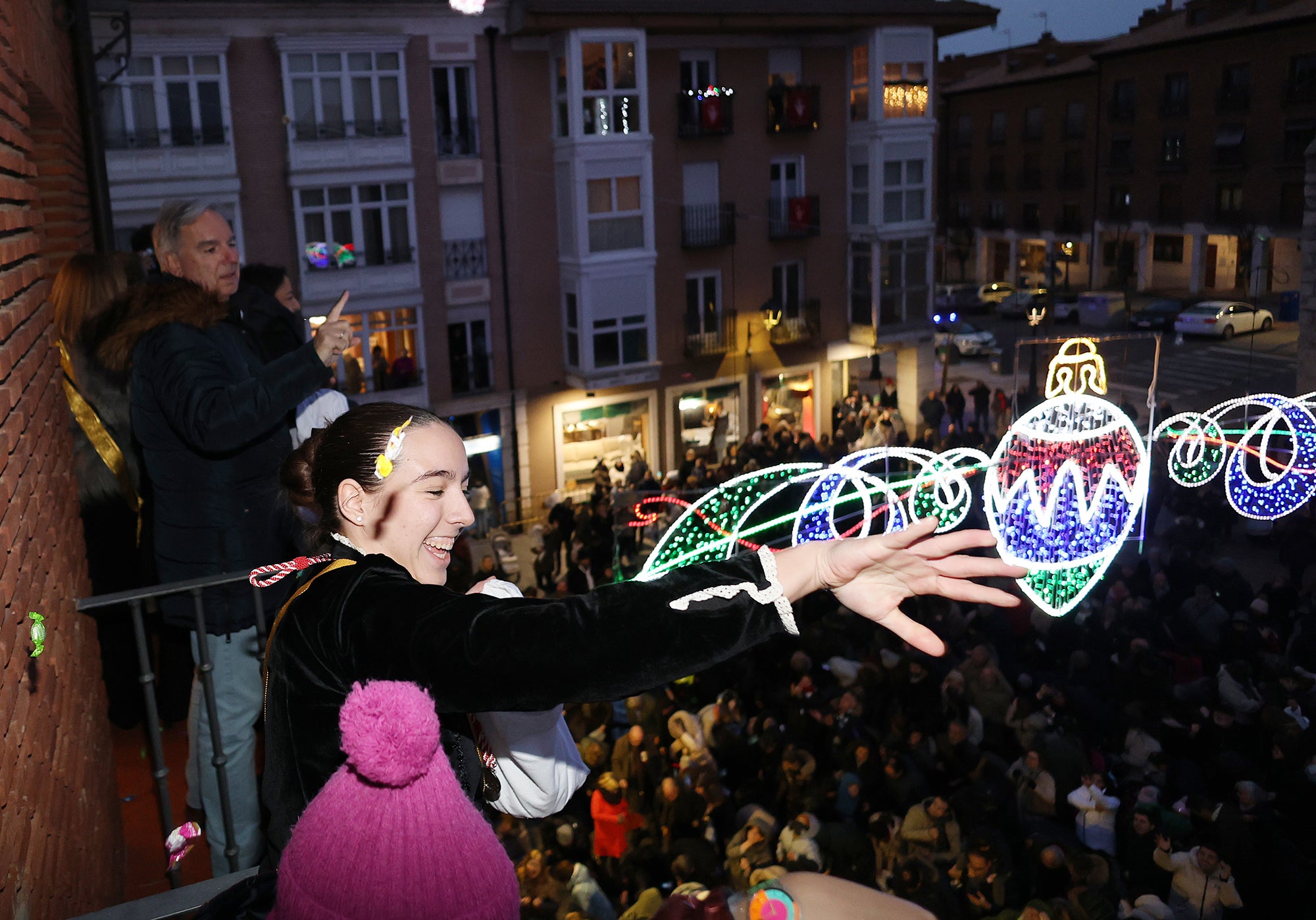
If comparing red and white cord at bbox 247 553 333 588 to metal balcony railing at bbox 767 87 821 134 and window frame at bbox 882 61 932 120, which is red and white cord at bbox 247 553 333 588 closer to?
metal balcony railing at bbox 767 87 821 134

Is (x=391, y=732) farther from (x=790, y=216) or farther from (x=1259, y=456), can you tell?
(x=790, y=216)

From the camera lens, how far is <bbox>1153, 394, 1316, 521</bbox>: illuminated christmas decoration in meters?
9.30

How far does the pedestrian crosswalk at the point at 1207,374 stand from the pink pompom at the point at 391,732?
57.3ft

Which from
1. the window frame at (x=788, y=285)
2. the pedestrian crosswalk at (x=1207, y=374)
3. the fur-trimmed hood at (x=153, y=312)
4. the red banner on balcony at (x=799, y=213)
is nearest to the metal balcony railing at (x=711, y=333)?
the window frame at (x=788, y=285)

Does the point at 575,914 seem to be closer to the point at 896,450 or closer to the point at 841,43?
the point at 896,450

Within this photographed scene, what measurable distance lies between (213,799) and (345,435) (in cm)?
205

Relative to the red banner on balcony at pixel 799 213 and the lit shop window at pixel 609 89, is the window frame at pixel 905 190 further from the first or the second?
the lit shop window at pixel 609 89

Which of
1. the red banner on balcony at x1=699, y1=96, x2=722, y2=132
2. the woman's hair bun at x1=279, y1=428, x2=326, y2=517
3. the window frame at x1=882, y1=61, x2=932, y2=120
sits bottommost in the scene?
the woman's hair bun at x1=279, y1=428, x2=326, y2=517

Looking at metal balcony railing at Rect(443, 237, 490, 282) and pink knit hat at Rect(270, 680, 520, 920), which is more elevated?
metal balcony railing at Rect(443, 237, 490, 282)

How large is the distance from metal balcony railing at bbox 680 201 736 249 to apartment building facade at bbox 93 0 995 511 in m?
0.04

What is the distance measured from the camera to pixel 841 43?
21.8 meters

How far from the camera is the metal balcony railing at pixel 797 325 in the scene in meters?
21.9

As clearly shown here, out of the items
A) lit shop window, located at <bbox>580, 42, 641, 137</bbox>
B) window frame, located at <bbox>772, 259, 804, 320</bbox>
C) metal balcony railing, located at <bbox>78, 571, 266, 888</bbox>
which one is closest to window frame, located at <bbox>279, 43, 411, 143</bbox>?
lit shop window, located at <bbox>580, 42, 641, 137</bbox>

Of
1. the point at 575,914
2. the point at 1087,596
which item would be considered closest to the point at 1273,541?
the point at 1087,596
